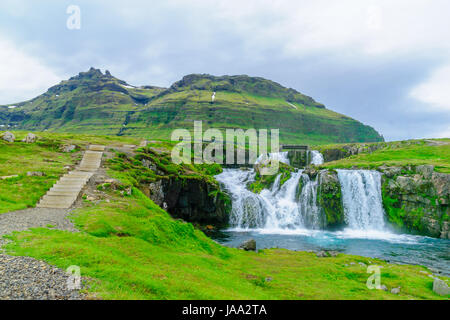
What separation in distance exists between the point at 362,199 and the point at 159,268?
51.2 meters

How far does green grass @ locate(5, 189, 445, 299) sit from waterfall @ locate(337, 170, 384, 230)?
116ft

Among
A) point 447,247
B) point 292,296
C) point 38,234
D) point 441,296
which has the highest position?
point 38,234

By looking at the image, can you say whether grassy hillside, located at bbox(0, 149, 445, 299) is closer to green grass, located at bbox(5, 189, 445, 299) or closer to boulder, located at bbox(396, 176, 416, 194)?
green grass, located at bbox(5, 189, 445, 299)

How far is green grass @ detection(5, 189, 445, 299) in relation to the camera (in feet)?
26.9

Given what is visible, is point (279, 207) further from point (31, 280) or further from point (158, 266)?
point (31, 280)

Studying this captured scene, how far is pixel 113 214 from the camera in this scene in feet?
56.0

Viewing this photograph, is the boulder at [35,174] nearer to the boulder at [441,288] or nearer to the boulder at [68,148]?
the boulder at [68,148]

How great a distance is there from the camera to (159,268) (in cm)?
1042

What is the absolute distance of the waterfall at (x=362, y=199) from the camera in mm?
48719

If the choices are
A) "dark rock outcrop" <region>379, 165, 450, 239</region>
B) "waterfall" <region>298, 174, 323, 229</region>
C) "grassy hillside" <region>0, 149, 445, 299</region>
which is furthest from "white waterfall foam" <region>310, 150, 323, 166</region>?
"grassy hillside" <region>0, 149, 445, 299</region>
